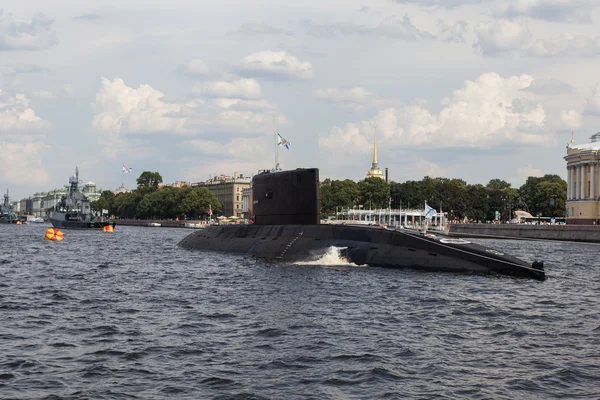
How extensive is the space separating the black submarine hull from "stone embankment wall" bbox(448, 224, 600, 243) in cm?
4871

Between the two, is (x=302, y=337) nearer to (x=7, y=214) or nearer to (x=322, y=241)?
(x=322, y=241)

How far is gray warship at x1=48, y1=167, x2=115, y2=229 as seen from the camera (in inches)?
4353

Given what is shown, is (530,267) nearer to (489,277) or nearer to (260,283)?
(489,277)

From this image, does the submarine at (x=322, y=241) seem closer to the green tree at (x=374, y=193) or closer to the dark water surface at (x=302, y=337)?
the dark water surface at (x=302, y=337)

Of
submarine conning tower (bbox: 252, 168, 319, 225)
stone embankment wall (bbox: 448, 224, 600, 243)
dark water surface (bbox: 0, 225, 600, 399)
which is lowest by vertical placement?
dark water surface (bbox: 0, 225, 600, 399)

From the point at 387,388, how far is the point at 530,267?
17.2 metres

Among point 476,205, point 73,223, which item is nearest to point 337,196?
point 476,205

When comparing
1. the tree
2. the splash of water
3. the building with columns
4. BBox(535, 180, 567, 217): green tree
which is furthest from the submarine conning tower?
the tree

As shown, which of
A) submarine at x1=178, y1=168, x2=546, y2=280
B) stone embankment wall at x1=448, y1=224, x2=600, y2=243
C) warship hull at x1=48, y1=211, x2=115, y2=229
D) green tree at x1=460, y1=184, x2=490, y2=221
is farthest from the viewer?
green tree at x1=460, y1=184, x2=490, y2=221

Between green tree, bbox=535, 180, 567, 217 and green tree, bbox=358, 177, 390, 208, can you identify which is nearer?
green tree, bbox=535, 180, 567, 217

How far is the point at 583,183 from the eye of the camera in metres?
102

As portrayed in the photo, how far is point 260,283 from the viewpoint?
27062mm

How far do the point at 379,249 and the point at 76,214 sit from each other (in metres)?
92.3

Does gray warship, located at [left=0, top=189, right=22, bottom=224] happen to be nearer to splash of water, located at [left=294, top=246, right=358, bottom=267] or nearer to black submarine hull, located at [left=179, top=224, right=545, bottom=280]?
black submarine hull, located at [left=179, top=224, right=545, bottom=280]
